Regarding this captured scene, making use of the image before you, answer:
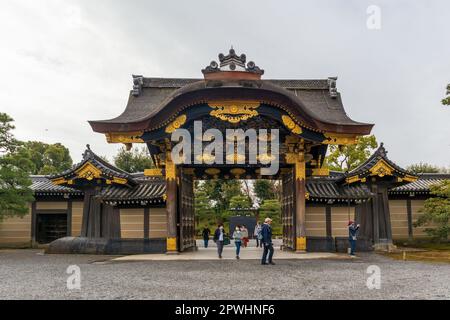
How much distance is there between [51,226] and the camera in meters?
28.1

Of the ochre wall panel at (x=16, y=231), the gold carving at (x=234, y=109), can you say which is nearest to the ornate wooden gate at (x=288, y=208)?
the gold carving at (x=234, y=109)

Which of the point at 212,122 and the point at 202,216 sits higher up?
the point at 212,122

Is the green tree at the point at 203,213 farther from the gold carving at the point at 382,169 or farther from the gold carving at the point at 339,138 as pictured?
the gold carving at the point at 339,138

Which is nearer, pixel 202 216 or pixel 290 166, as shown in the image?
pixel 290 166

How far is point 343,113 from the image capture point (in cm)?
1955

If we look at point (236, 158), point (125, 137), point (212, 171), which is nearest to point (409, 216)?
point (212, 171)

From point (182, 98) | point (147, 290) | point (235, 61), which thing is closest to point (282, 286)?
point (147, 290)

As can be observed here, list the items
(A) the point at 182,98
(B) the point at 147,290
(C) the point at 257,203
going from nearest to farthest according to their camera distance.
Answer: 1. (B) the point at 147,290
2. (A) the point at 182,98
3. (C) the point at 257,203

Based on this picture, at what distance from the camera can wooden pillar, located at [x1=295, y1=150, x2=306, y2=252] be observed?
17.5 metres

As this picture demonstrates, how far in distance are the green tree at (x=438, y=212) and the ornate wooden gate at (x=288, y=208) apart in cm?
772

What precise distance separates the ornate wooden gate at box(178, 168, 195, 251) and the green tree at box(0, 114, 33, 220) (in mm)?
8403

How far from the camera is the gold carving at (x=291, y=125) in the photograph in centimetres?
1673

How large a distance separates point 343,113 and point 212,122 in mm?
6254
